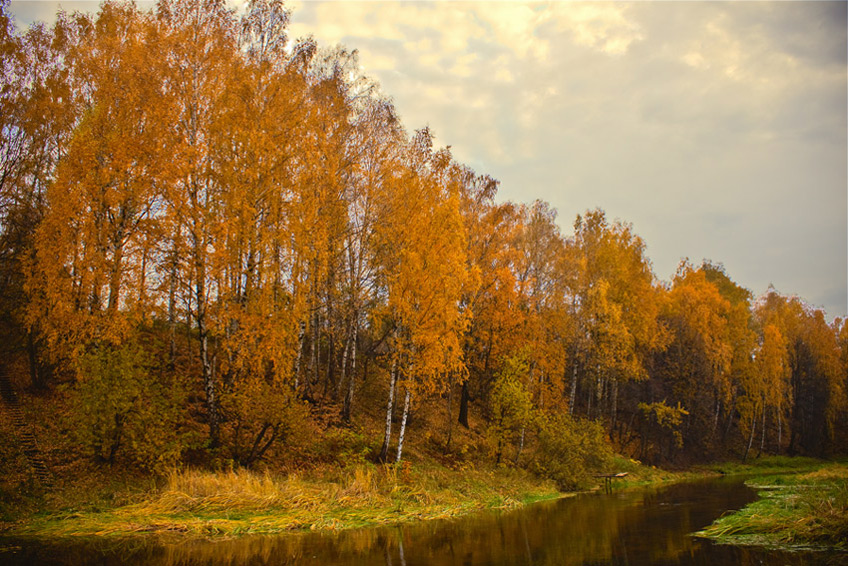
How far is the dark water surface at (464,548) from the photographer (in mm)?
9844

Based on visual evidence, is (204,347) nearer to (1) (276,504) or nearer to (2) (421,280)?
(1) (276,504)

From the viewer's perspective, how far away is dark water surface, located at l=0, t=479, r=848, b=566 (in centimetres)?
984

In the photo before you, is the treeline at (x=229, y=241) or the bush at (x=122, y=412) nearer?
the bush at (x=122, y=412)

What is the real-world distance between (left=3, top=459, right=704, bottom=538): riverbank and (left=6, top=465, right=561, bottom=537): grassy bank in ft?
0.07

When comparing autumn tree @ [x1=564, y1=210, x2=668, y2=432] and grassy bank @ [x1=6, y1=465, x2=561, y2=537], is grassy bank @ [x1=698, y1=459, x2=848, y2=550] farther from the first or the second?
autumn tree @ [x1=564, y1=210, x2=668, y2=432]

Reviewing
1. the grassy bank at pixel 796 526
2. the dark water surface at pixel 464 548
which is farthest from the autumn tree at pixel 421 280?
the grassy bank at pixel 796 526

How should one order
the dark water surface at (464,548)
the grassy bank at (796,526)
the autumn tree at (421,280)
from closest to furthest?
the dark water surface at (464,548), the grassy bank at (796,526), the autumn tree at (421,280)

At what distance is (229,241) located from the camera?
1755cm

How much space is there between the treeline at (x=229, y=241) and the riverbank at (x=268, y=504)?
1.82m

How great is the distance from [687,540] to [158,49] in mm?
20565

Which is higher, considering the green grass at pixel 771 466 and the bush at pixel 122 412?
the bush at pixel 122 412

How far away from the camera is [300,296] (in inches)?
733

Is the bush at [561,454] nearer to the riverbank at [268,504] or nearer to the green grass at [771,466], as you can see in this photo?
the riverbank at [268,504]

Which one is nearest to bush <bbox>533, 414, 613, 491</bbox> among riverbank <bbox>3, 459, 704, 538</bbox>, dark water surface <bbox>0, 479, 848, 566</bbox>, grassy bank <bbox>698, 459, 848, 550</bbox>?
riverbank <bbox>3, 459, 704, 538</bbox>
